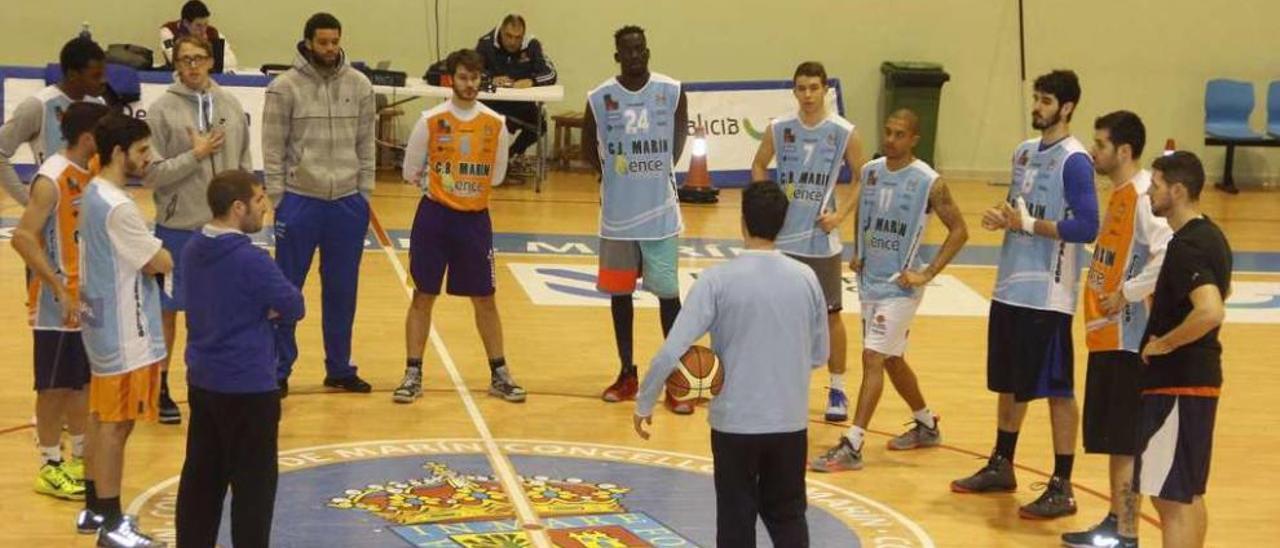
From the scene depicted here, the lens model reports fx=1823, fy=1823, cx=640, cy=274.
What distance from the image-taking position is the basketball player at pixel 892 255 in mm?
9117

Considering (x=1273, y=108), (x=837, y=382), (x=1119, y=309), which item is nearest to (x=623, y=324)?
(x=837, y=382)

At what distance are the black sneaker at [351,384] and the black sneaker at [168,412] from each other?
108cm

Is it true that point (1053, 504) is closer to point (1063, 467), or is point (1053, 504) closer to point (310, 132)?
point (1063, 467)

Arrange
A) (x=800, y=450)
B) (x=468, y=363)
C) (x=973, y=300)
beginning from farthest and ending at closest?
(x=973, y=300) → (x=468, y=363) → (x=800, y=450)

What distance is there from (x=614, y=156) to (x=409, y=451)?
221 centimetres

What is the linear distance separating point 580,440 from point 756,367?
3.28 metres

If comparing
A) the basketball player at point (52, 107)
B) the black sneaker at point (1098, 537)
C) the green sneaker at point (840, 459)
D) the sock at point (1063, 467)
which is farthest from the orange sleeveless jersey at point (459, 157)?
the black sneaker at point (1098, 537)

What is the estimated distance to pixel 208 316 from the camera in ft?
22.1

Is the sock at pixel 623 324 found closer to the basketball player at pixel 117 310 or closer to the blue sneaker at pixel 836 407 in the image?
the blue sneaker at pixel 836 407

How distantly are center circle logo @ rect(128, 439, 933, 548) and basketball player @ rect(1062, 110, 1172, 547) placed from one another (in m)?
0.87

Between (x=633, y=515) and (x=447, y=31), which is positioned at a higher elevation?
(x=447, y=31)

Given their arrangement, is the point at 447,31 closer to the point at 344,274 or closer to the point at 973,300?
the point at 973,300

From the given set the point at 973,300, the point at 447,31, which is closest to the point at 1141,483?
the point at 973,300

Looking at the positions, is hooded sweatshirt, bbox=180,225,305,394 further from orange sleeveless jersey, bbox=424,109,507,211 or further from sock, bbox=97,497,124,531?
orange sleeveless jersey, bbox=424,109,507,211
